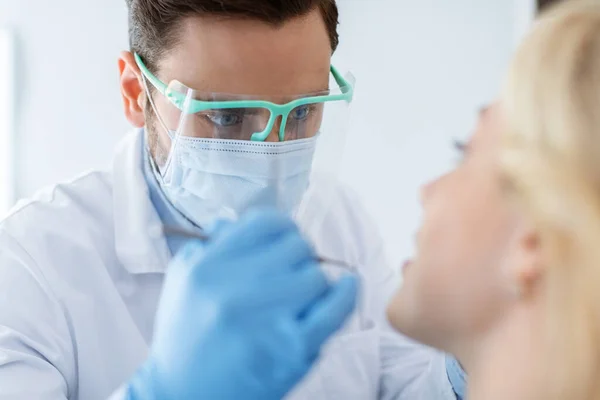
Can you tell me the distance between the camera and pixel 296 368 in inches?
32.6

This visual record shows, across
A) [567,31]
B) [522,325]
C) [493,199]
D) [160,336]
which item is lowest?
[160,336]

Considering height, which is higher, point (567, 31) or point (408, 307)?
point (567, 31)

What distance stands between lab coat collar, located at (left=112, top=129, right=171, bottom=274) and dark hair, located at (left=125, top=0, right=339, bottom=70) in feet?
0.70

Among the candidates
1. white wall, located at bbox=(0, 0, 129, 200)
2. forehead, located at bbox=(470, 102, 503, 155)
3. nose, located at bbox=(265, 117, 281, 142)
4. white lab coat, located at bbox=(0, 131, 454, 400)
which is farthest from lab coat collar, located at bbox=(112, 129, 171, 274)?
white wall, located at bbox=(0, 0, 129, 200)

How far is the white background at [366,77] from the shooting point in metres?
2.20

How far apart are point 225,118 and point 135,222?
27cm

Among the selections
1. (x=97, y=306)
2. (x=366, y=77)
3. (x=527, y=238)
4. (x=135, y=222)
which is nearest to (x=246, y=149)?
(x=135, y=222)

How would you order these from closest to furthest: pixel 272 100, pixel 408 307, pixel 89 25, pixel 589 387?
pixel 589 387 → pixel 408 307 → pixel 272 100 → pixel 89 25

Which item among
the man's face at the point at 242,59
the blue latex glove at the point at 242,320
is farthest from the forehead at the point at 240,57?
the blue latex glove at the point at 242,320

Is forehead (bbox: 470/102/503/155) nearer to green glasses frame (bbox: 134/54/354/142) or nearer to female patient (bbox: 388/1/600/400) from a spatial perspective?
female patient (bbox: 388/1/600/400)

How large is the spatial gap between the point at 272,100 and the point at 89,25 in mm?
1282

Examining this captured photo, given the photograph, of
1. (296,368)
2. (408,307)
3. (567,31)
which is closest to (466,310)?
(408,307)

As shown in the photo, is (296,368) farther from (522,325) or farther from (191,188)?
(191,188)

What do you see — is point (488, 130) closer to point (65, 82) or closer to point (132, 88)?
point (132, 88)
